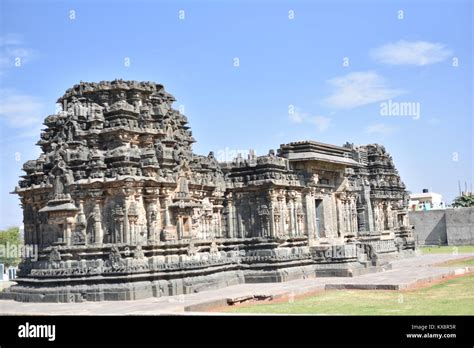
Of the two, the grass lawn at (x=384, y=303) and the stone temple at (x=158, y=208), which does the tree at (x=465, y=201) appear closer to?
the stone temple at (x=158, y=208)

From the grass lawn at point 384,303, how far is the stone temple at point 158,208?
599cm

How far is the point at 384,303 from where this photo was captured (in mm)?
17797

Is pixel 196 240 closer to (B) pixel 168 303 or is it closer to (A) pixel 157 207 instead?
(A) pixel 157 207

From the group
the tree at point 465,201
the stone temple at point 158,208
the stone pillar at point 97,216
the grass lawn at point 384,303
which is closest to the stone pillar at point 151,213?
the stone temple at point 158,208

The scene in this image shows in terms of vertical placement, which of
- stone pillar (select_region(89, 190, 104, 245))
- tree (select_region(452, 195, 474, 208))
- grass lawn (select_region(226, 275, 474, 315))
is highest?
tree (select_region(452, 195, 474, 208))

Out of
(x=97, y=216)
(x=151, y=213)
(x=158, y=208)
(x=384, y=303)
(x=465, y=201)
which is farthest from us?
(x=465, y=201)

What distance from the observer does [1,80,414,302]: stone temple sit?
2348 centimetres

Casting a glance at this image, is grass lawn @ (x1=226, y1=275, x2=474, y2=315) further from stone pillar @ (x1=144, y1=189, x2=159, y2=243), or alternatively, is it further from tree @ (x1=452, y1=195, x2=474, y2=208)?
tree @ (x1=452, y1=195, x2=474, y2=208)

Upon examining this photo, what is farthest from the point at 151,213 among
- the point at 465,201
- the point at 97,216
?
the point at 465,201

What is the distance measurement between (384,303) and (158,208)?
34.5 feet

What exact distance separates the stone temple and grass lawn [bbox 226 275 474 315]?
5.99 metres

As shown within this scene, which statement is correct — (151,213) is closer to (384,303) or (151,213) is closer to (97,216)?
(97,216)

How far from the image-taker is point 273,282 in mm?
28156

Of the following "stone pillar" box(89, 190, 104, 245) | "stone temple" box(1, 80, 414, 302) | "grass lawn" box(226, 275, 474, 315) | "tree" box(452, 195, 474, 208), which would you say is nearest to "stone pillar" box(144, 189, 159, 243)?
"stone temple" box(1, 80, 414, 302)
